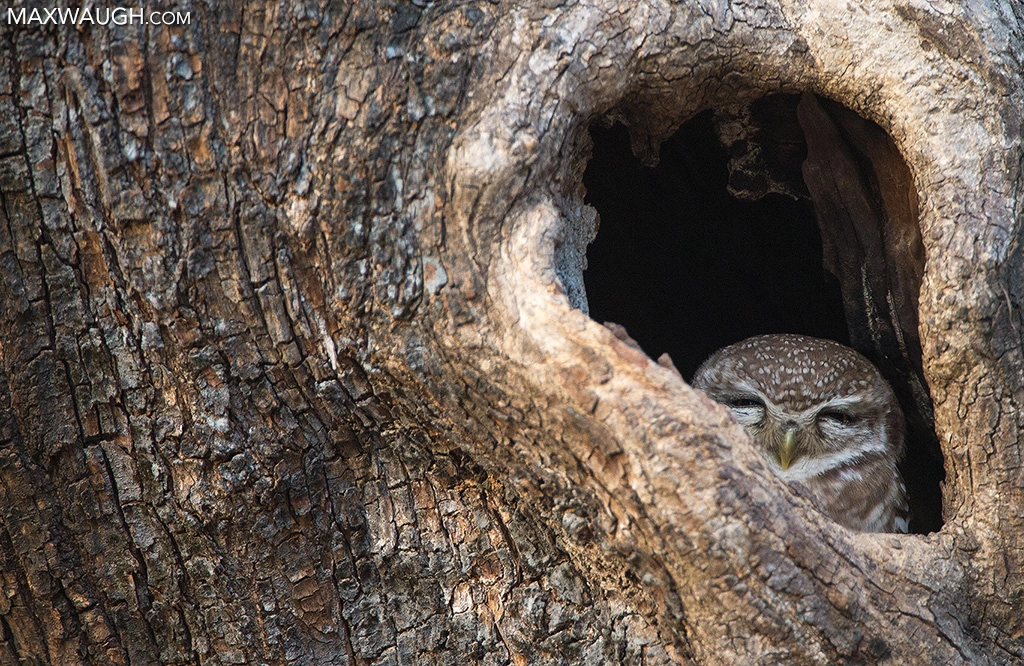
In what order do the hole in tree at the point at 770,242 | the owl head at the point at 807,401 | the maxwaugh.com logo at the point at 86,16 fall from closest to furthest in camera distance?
the maxwaugh.com logo at the point at 86,16, the hole in tree at the point at 770,242, the owl head at the point at 807,401

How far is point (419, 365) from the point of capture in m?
1.79

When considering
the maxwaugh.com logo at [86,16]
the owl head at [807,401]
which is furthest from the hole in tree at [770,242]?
the maxwaugh.com logo at [86,16]

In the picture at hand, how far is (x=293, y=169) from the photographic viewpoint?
69.1 inches

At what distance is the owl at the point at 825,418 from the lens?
2.72 m

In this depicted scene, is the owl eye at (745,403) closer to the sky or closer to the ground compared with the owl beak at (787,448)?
closer to the sky

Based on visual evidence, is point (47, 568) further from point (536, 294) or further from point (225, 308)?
point (536, 294)

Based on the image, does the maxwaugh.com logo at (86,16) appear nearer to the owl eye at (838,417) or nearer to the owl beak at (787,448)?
the owl beak at (787,448)

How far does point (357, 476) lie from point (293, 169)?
0.72 meters

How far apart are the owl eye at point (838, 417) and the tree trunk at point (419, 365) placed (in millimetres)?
800

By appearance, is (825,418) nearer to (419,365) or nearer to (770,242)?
(770,242)

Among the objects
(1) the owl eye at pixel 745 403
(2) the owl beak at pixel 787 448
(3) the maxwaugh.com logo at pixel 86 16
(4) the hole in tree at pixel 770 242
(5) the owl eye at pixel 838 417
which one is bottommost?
(2) the owl beak at pixel 787 448

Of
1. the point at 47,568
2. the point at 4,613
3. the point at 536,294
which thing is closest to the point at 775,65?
the point at 536,294

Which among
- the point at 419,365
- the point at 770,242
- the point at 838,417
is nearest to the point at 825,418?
the point at 838,417

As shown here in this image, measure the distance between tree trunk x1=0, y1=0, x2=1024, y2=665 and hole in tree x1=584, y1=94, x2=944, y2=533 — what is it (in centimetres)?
37
